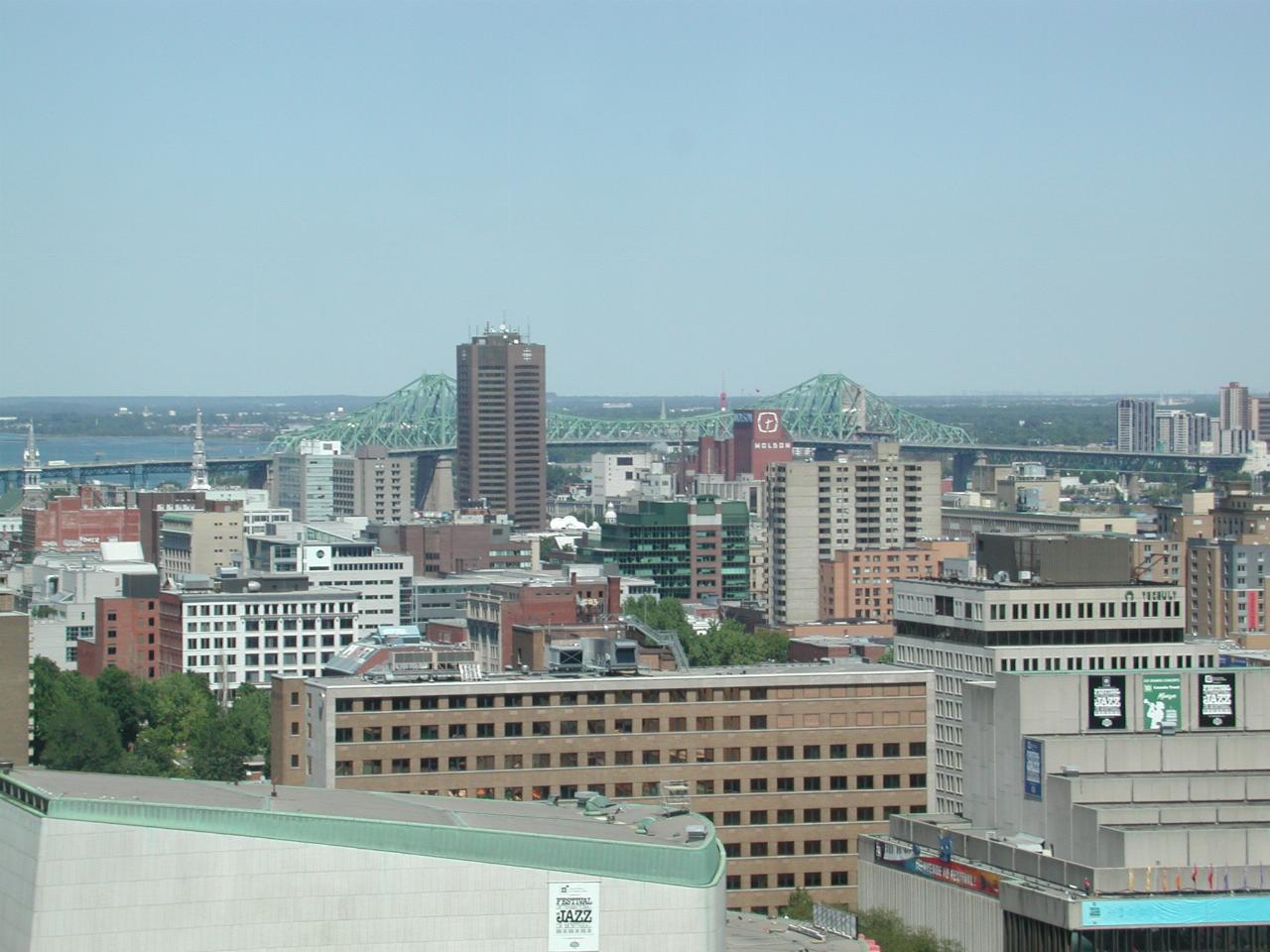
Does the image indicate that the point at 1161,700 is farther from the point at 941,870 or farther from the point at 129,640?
the point at 129,640

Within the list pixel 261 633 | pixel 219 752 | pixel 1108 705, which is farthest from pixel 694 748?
pixel 261 633

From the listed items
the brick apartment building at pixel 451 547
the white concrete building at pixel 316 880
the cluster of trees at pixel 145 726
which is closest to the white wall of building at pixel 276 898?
the white concrete building at pixel 316 880

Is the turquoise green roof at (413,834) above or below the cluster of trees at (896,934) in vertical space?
above

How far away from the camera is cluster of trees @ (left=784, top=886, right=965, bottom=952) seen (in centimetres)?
4066

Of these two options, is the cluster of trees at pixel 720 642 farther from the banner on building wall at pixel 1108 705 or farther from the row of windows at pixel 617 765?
the banner on building wall at pixel 1108 705

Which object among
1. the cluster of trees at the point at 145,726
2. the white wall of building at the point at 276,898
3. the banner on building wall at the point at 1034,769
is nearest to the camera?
the white wall of building at the point at 276,898

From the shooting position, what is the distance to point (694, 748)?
53875 mm

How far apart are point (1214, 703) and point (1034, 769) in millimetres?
3741

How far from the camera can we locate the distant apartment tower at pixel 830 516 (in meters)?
122

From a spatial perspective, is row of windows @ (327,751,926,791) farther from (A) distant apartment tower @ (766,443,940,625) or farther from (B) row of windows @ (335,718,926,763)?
(A) distant apartment tower @ (766,443,940,625)

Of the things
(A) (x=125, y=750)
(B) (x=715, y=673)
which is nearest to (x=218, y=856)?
(B) (x=715, y=673)

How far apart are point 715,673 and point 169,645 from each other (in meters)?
47.6

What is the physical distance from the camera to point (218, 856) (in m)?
34.0

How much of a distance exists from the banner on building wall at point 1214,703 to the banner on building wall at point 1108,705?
4.45 ft
